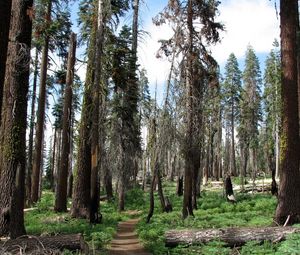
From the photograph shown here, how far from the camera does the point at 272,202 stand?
65.2 ft

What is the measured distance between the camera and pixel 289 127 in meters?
11.2

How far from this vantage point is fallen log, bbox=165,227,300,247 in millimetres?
9344

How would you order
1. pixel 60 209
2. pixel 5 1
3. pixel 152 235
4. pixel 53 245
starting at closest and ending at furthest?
1. pixel 5 1
2. pixel 53 245
3. pixel 152 235
4. pixel 60 209

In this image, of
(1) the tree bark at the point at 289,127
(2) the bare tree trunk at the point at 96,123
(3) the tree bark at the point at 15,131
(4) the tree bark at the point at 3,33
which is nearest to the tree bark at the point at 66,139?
(2) the bare tree trunk at the point at 96,123

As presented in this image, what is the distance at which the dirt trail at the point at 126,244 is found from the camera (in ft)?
35.3

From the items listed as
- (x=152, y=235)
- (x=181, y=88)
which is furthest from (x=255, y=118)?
(x=152, y=235)

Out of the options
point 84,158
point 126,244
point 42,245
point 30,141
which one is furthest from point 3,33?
point 30,141

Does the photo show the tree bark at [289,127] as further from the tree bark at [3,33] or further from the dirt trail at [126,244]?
the tree bark at [3,33]

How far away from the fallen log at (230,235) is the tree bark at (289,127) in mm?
1409

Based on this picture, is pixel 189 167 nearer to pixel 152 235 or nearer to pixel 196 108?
pixel 196 108

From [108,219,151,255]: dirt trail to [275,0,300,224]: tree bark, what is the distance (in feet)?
13.0

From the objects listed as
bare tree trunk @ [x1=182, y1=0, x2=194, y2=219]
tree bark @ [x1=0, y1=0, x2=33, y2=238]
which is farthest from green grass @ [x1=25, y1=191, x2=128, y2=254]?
bare tree trunk @ [x1=182, y1=0, x2=194, y2=219]

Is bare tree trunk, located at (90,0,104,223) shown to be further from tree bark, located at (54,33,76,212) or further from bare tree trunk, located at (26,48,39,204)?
bare tree trunk, located at (26,48,39,204)

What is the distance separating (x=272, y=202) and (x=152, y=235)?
33.2 feet
